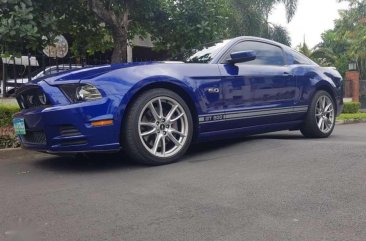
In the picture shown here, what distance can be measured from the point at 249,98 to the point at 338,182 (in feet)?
6.09

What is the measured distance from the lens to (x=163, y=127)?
15.0ft

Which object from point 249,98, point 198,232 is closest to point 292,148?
point 249,98

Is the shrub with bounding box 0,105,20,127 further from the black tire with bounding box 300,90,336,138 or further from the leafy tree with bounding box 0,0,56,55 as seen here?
the black tire with bounding box 300,90,336,138

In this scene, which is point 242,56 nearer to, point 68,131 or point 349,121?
point 68,131

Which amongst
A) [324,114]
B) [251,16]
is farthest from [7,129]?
[251,16]

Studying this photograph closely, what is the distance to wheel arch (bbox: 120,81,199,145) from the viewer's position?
4.35 m

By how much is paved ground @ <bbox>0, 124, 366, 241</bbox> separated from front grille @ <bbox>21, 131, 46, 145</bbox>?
0.96 feet

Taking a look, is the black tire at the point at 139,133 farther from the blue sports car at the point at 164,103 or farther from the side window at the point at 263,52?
the side window at the point at 263,52

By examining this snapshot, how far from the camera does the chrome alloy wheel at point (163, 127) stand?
176 inches

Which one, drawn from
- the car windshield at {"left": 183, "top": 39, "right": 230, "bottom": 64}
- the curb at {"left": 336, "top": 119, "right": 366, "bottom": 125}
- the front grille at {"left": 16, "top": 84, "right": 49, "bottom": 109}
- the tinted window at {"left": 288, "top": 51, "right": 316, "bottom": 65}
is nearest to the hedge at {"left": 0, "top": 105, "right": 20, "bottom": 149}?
the front grille at {"left": 16, "top": 84, "right": 49, "bottom": 109}

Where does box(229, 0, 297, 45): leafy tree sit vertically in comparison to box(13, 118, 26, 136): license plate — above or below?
above

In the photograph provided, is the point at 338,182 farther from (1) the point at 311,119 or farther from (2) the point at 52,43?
(2) the point at 52,43

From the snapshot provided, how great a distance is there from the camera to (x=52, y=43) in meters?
6.69

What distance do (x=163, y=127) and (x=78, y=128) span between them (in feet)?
2.87
